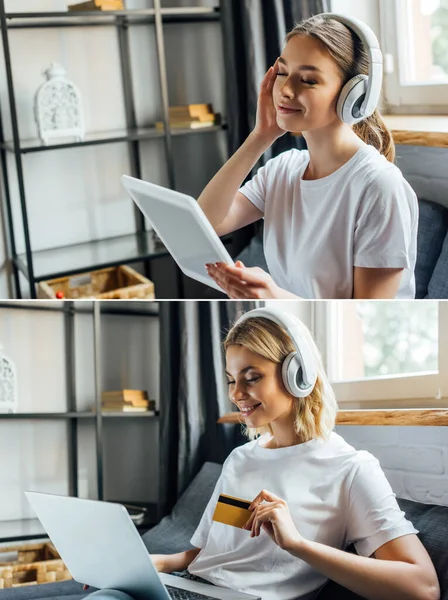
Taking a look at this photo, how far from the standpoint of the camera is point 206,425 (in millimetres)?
1284

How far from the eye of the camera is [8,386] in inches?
55.4

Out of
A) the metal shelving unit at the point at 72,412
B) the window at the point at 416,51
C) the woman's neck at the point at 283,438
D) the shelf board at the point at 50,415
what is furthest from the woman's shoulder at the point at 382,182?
the shelf board at the point at 50,415

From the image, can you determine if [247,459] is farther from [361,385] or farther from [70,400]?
[70,400]

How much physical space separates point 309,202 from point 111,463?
741 millimetres

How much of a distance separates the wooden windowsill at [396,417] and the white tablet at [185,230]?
0.23 meters

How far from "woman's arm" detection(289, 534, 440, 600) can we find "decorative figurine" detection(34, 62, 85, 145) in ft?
2.45

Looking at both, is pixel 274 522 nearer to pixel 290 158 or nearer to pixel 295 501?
pixel 295 501

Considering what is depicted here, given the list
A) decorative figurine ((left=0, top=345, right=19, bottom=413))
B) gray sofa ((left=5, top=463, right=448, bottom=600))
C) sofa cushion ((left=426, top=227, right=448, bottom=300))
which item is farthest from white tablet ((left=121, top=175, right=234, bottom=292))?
decorative figurine ((left=0, top=345, right=19, bottom=413))

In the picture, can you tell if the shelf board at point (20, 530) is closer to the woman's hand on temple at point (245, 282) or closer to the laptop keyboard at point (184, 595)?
the laptop keyboard at point (184, 595)

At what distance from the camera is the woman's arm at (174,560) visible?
1.06m

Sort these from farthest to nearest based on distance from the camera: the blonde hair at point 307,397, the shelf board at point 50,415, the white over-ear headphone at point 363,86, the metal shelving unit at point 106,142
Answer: the shelf board at point 50,415
the metal shelving unit at point 106,142
the blonde hair at point 307,397
the white over-ear headphone at point 363,86

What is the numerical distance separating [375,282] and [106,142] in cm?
58

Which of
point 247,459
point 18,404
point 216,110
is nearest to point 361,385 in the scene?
point 247,459

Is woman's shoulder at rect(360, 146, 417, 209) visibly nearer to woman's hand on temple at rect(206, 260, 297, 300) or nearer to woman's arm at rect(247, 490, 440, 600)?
woman's hand on temple at rect(206, 260, 297, 300)
